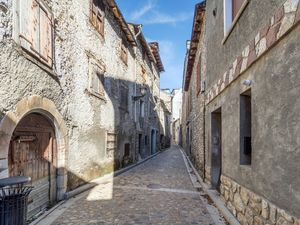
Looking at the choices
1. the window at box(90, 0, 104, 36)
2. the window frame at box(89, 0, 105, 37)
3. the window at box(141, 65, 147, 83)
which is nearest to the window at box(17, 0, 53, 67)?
the window frame at box(89, 0, 105, 37)

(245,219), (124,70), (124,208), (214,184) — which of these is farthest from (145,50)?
(245,219)

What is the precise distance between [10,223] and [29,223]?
139 cm

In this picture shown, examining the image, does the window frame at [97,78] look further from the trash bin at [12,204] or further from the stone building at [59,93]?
the trash bin at [12,204]

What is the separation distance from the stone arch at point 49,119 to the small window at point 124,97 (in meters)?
5.57

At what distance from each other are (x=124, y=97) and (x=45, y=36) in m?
6.91

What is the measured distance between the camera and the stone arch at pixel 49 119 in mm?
3793

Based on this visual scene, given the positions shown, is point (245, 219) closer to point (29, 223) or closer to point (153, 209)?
point (153, 209)

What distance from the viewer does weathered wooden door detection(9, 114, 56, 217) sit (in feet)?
14.9

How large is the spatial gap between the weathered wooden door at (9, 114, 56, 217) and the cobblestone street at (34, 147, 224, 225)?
43cm

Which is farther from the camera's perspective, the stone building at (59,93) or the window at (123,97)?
the window at (123,97)

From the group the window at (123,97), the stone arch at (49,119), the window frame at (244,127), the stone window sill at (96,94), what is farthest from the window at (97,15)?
the window frame at (244,127)

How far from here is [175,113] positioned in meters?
46.2

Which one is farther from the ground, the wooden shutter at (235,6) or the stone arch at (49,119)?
the wooden shutter at (235,6)

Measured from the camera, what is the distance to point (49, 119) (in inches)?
222
